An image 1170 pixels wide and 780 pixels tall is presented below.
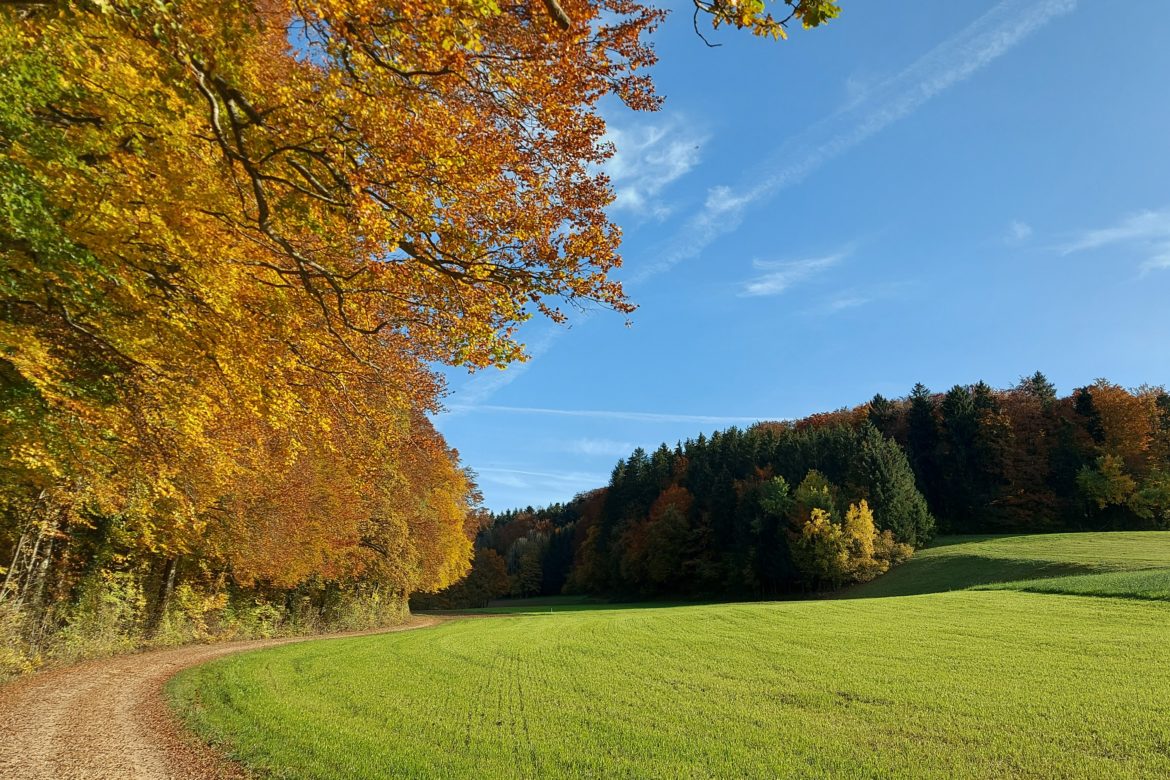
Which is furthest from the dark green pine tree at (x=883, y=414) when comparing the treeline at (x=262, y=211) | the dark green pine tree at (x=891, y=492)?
the treeline at (x=262, y=211)

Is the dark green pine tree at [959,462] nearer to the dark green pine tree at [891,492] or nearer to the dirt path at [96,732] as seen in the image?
the dark green pine tree at [891,492]

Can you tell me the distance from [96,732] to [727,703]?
10.5 m

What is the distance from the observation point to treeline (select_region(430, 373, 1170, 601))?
52156mm

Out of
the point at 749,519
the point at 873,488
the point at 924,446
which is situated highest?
the point at 924,446

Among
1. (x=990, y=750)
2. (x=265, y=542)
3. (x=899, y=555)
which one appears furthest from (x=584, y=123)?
(x=899, y=555)

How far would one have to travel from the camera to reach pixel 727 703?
9.84m

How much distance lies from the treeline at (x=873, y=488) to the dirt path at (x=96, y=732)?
4693cm

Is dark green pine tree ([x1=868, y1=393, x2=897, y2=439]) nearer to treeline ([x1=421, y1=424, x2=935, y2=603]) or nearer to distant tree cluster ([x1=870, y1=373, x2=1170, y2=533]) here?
distant tree cluster ([x1=870, y1=373, x2=1170, y2=533])

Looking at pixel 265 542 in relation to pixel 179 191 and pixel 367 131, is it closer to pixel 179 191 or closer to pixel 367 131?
pixel 179 191

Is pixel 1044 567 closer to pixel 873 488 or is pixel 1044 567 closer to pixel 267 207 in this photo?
pixel 873 488

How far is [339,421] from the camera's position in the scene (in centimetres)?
1086

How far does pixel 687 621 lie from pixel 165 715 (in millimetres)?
19771

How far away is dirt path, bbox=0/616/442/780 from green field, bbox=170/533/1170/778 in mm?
501

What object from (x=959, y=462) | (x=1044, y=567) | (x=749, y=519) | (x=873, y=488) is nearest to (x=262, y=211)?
(x=1044, y=567)
